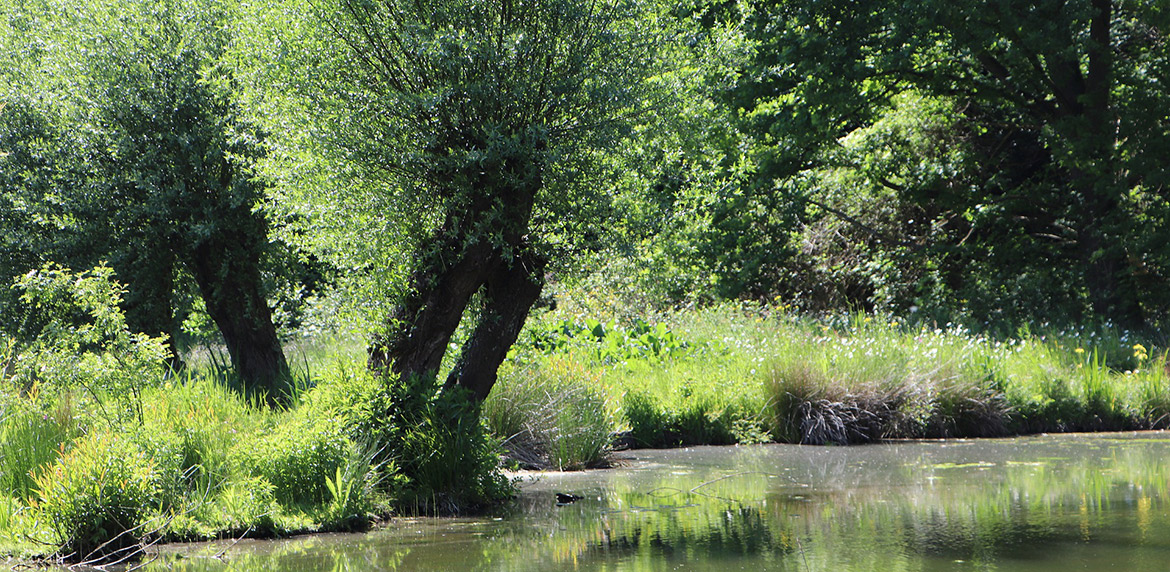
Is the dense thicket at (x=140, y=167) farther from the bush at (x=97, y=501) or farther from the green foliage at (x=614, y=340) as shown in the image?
the bush at (x=97, y=501)

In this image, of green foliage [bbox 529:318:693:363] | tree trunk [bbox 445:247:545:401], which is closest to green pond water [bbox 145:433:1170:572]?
tree trunk [bbox 445:247:545:401]

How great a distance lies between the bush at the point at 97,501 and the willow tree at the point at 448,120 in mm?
2249

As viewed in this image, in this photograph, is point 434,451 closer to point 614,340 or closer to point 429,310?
point 429,310

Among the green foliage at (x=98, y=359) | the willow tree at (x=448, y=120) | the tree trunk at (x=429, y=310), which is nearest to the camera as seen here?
the green foliage at (x=98, y=359)

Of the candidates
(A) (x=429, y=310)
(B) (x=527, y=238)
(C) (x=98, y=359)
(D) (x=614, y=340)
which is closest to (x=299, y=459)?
(A) (x=429, y=310)

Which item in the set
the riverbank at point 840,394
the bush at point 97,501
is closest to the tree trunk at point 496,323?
the riverbank at point 840,394

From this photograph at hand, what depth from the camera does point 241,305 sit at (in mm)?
14000

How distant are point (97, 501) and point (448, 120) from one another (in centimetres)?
376

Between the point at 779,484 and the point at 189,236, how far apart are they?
7859 millimetres

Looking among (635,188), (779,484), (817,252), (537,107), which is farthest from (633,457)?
(817,252)

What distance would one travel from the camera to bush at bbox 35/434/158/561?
6.62 m

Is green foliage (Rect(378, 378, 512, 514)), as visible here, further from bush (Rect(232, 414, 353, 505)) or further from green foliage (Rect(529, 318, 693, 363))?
green foliage (Rect(529, 318, 693, 363))

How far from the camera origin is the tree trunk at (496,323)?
9.12 metres

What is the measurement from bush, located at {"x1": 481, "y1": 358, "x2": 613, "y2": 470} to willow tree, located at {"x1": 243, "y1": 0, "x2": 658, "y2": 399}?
6.59ft
